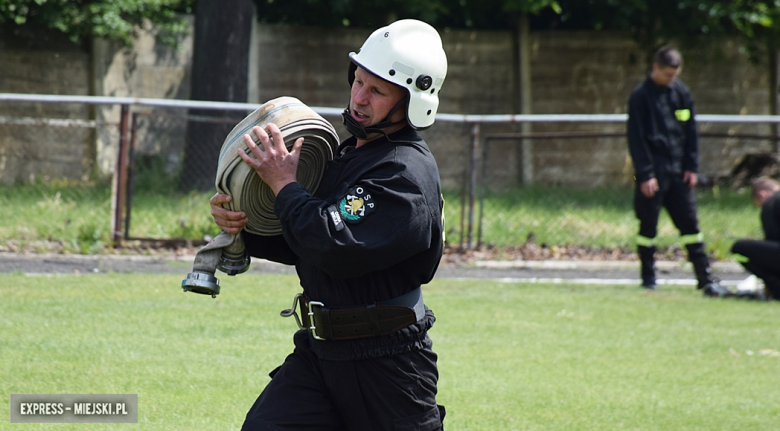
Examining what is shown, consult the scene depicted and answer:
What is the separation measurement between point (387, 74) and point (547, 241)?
8825mm

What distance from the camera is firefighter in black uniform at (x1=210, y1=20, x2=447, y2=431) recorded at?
3.00 metres

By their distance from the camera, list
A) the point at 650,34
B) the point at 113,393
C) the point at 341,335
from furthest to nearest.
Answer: the point at 650,34 → the point at 113,393 → the point at 341,335

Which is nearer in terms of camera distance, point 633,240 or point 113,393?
point 113,393

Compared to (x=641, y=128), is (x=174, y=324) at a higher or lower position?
lower

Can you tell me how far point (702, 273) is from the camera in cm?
946

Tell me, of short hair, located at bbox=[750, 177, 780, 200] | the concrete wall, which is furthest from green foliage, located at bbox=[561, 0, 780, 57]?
short hair, located at bbox=[750, 177, 780, 200]

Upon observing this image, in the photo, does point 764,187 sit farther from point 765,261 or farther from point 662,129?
point 662,129

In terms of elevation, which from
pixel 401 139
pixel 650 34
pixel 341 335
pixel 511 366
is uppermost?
pixel 650 34

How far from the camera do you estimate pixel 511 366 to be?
248 inches

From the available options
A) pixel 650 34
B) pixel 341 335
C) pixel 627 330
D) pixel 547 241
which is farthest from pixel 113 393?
pixel 650 34

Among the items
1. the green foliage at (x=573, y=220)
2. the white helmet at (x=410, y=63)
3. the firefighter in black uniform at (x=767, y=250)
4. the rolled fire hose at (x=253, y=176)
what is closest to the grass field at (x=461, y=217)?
the green foliage at (x=573, y=220)

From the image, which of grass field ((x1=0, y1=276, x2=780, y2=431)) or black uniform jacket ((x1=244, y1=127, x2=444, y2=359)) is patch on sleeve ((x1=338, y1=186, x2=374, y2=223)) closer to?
black uniform jacket ((x1=244, y1=127, x2=444, y2=359))

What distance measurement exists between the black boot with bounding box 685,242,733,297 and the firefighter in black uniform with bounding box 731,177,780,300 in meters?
0.35

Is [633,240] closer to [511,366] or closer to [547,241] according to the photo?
[547,241]
